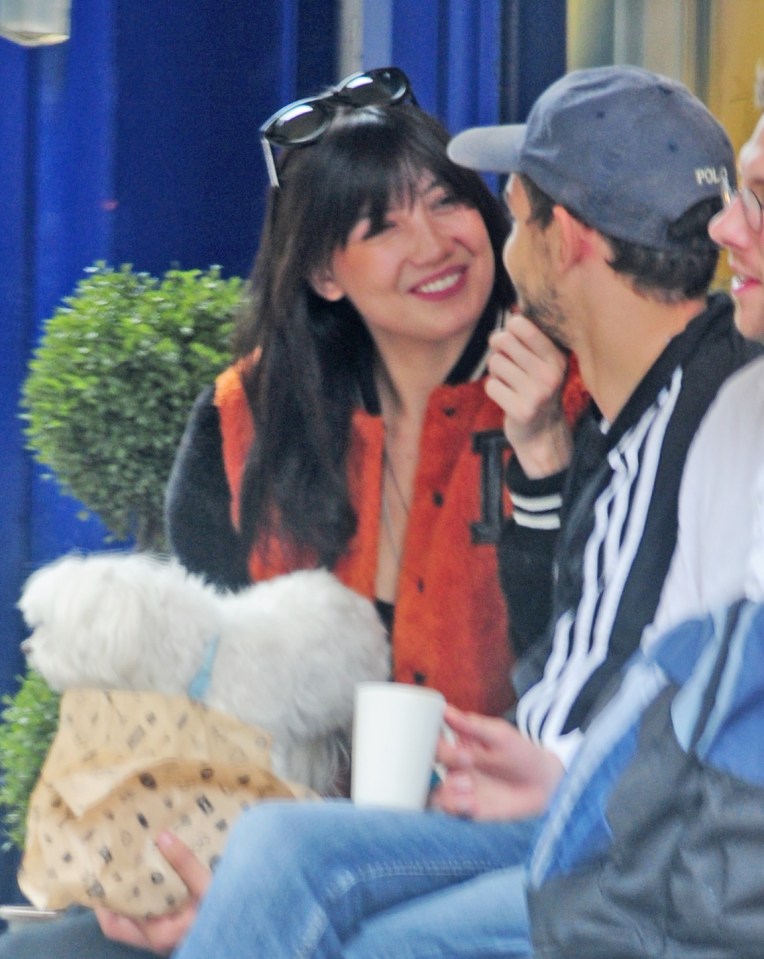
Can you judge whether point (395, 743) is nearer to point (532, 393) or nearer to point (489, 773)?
point (489, 773)

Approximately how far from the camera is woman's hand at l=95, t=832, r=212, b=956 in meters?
2.42

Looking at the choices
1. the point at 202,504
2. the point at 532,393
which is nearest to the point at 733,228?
the point at 532,393

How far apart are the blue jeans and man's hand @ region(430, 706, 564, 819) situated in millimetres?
69

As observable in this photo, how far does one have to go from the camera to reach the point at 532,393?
9.43ft

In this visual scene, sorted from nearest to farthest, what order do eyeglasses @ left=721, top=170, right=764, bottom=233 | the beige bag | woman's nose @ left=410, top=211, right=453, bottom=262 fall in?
eyeglasses @ left=721, top=170, right=764, bottom=233 < the beige bag < woman's nose @ left=410, top=211, right=453, bottom=262

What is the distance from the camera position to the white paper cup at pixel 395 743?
2.16 meters

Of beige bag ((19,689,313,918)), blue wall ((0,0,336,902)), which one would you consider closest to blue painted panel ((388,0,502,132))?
blue wall ((0,0,336,902))

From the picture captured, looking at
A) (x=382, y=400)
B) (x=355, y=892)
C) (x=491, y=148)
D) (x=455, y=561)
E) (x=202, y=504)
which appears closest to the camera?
(x=355, y=892)

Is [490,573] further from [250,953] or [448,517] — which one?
[250,953]

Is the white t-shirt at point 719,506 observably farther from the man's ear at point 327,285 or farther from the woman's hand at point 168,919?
the man's ear at point 327,285

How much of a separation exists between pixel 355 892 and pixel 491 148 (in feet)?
4.40

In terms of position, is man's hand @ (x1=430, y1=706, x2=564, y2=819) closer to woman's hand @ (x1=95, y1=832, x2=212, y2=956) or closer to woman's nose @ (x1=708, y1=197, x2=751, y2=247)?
woman's hand @ (x1=95, y1=832, x2=212, y2=956)

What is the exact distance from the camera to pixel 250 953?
2.03 m

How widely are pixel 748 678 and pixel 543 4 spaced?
7.84 feet
